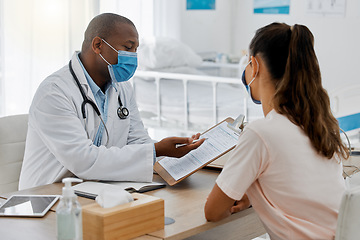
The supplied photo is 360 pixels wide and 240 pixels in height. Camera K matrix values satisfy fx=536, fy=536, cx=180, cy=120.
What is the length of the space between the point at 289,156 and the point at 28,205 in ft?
2.58

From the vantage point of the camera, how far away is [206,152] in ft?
6.24

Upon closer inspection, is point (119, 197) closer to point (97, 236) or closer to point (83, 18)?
point (97, 236)

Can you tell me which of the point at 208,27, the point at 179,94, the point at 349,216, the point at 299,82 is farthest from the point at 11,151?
the point at 208,27

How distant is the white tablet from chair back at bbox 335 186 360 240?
0.82 m

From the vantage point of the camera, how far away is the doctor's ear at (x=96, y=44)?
2.10m

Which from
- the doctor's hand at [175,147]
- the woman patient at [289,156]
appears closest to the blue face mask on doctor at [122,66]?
the doctor's hand at [175,147]

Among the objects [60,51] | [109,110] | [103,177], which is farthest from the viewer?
[60,51]

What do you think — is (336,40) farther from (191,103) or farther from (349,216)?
(349,216)

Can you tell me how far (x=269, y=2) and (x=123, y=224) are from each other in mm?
4569

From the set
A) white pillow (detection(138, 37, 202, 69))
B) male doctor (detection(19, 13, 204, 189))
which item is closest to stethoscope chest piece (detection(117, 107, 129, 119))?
male doctor (detection(19, 13, 204, 189))

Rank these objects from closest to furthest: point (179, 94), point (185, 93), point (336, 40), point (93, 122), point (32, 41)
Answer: point (93, 122) < point (32, 41) < point (185, 93) < point (179, 94) < point (336, 40)

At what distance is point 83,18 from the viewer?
387cm

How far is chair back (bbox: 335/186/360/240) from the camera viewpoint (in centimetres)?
127

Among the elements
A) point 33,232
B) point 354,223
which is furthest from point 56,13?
point 354,223
